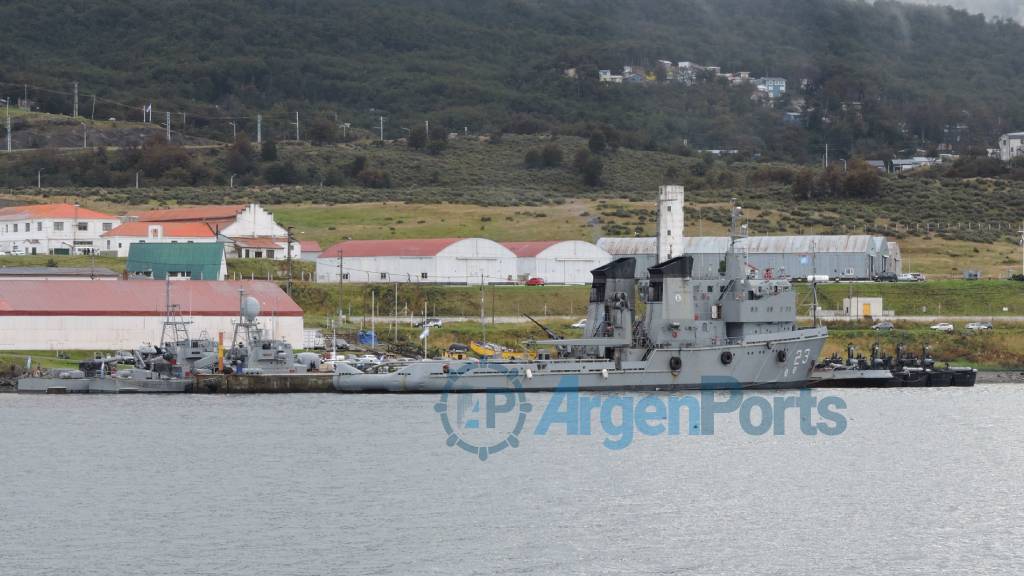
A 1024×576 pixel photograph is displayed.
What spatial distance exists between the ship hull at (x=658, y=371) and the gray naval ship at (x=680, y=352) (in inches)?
1.4

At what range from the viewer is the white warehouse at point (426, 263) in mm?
89000

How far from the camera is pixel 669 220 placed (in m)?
79.2

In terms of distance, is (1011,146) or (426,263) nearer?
(426,263)

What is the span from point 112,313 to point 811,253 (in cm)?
3988

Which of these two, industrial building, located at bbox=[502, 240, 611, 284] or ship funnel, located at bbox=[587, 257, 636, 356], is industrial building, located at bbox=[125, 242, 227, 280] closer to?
industrial building, located at bbox=[502, 240, 611, 284]

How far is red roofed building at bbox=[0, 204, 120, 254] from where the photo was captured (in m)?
97.8

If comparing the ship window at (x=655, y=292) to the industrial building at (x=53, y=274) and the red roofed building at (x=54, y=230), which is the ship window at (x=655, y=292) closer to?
the industrial building at (x=53, y=274)

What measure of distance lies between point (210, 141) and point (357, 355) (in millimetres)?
95277

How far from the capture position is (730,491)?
3662 centimetres

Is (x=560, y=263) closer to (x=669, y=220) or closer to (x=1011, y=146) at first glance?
(x=669, y=220)

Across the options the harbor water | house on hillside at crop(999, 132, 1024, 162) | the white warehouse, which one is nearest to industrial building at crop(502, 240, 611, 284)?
the white warehouse

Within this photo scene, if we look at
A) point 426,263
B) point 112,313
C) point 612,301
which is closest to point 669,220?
point 426,263

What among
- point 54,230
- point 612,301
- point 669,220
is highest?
point 54,230

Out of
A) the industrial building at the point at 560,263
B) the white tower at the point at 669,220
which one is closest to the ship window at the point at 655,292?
the white tower at the point at 669,220
